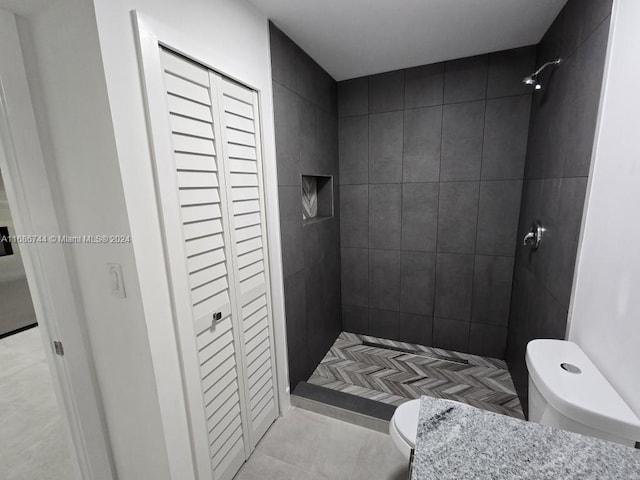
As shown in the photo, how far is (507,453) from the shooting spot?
0.53m

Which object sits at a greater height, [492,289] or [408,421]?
[492,289]

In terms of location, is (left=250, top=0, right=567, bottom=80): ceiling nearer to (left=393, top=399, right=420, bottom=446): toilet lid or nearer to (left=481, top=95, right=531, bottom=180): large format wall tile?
(left=481, top=95, right=531, bottom=180): large format wall tile

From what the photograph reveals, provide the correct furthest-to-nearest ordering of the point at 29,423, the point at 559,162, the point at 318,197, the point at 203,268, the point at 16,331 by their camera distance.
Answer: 1. the point at 16,331
2. the point at 318,197
3. the point at 29,423
4. the point at 559,162
5. the point at 203,268

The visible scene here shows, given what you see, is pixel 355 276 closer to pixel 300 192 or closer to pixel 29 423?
pixel 300 192

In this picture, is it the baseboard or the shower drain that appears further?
the baseboard

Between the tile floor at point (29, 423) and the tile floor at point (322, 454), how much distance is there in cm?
99

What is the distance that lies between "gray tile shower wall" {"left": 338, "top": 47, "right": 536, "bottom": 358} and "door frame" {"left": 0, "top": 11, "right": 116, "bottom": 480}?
6.59 ft

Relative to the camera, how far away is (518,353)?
197cm

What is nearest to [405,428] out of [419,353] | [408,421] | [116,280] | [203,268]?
[408,421]

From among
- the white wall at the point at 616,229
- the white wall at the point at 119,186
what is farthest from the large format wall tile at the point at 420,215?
the white wall at the point at 119,186

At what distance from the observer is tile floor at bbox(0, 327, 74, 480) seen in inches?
60.0

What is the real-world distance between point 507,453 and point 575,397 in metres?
0.58

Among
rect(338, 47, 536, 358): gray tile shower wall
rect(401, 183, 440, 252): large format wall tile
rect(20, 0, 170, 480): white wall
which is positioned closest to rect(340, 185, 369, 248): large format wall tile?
rect(338, 47, 536, 358): gray tile shower wall

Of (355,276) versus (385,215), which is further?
(355,276)
